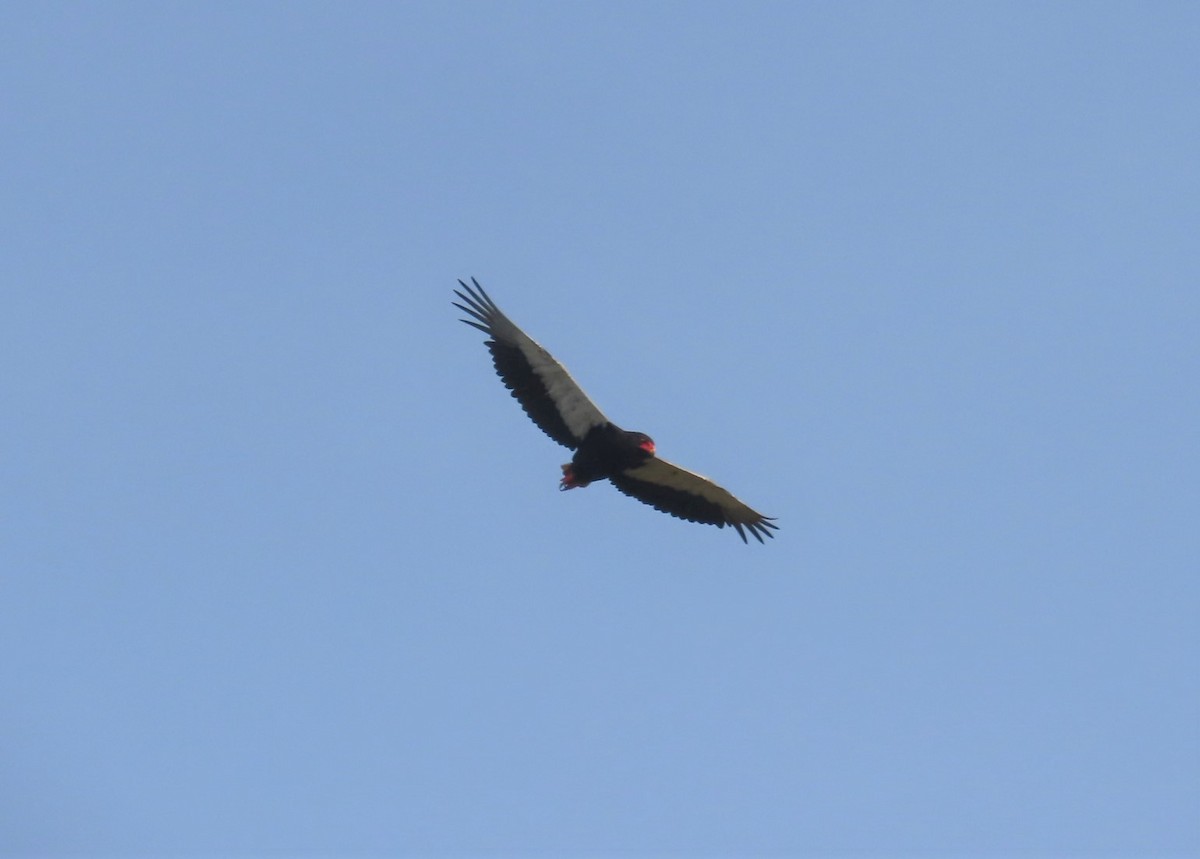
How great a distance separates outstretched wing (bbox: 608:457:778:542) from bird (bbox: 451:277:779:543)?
0.7 inches

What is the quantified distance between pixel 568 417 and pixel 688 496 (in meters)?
2.78

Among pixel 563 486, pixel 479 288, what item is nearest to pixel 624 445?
pixel 563 486

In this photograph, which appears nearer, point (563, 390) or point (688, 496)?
point (563, 390)

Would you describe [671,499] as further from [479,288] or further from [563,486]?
[479,288]

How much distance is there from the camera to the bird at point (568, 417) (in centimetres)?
3522

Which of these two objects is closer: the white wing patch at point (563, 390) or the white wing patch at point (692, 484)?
the white wing patch at point (563, 390)

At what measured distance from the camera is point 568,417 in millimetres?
35438

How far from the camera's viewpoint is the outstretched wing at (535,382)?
35.2 meters

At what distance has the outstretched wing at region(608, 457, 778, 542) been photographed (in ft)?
119

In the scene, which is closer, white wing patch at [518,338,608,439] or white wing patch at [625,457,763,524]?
white wing patch at [518,338,608,439]

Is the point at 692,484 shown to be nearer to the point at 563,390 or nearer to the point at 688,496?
the point at 688,496

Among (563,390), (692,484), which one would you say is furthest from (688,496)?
(563,390)

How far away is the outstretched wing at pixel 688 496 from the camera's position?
3616 cm

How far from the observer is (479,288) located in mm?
36094
